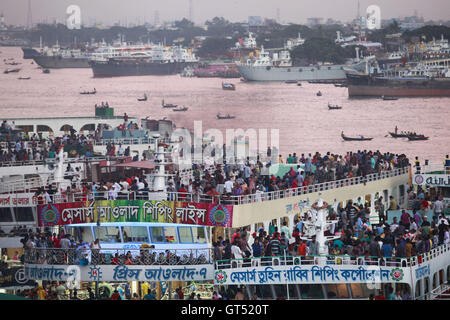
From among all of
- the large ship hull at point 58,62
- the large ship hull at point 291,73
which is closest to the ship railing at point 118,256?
the large ship hull at point 291,73

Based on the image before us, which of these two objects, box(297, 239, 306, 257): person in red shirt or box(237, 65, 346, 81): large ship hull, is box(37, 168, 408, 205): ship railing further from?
box(237, 65, 346, 81): large ship hull

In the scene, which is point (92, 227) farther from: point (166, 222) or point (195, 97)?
point (195, 97)

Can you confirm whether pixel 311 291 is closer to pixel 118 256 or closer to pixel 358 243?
pixel 358 243

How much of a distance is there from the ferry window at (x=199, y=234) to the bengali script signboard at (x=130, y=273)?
1.04 meters

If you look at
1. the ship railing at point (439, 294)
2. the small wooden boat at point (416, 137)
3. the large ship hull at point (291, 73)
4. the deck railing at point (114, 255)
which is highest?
the large ship hull at point (291, 73)

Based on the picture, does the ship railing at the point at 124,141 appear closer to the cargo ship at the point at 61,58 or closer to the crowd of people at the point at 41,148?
the crowd of people at the point at 41,148

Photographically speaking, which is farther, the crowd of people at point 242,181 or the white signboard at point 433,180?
the white signboard at point 433,180

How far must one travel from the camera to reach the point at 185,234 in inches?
600

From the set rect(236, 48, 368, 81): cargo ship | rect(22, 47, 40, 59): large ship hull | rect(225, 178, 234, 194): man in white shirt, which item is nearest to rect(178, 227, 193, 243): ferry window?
rect(225, 178, 234, 194): man in white shirt

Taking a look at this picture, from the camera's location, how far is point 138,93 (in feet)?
304

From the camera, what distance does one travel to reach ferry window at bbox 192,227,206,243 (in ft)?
49.9

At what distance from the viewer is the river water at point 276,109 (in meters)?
53.9

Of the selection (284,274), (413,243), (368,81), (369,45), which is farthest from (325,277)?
(369,45)

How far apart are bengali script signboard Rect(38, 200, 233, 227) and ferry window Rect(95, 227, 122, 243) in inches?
5.9
